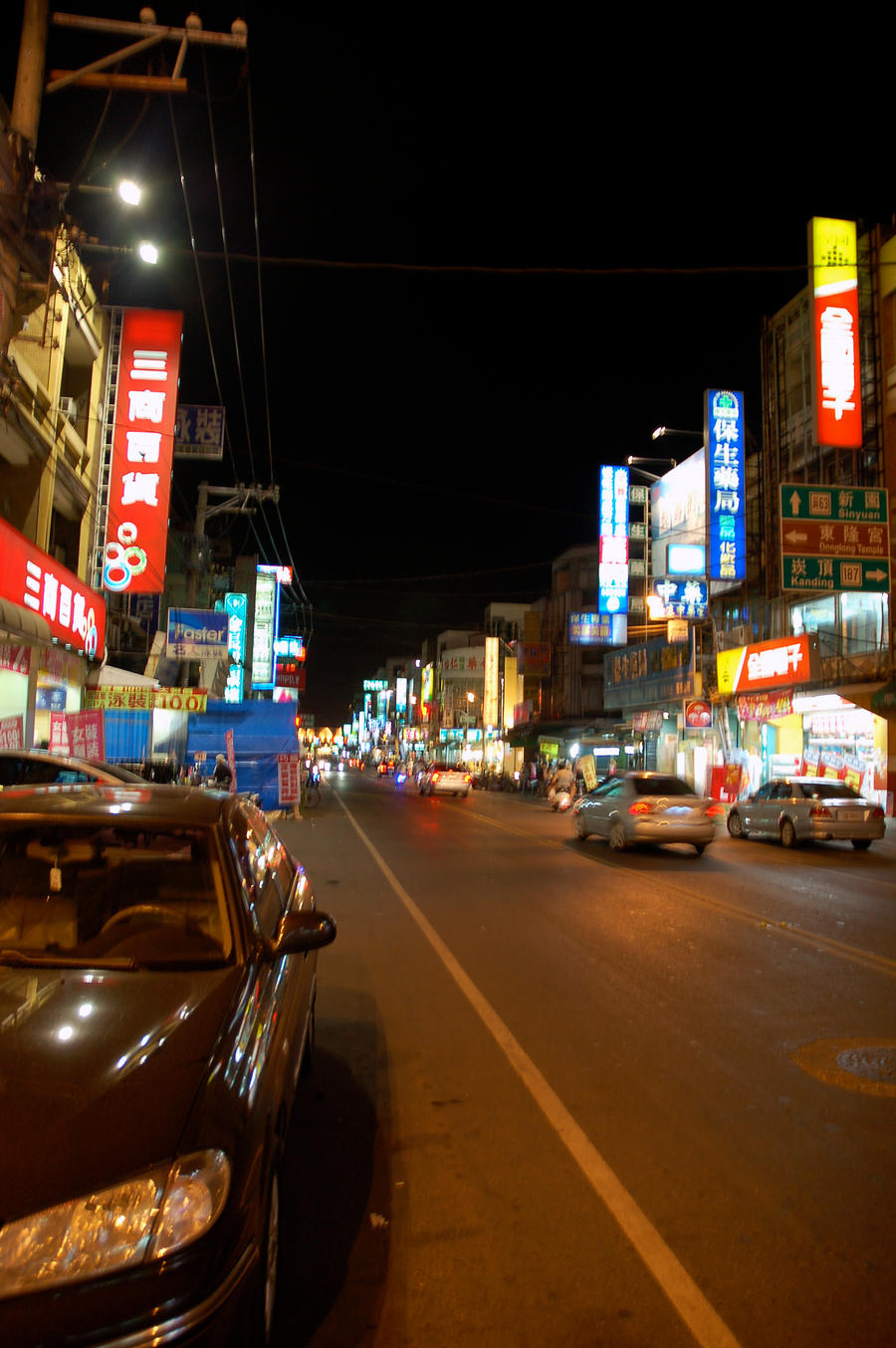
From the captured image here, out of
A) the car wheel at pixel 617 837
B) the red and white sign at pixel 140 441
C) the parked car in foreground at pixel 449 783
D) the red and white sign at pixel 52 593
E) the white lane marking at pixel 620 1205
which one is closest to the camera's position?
the white lane marking at pixel 620 1205

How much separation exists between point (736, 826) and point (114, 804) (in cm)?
1847

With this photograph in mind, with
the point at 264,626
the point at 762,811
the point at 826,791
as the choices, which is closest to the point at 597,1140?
the point at 826,791

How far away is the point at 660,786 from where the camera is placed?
52.6ft

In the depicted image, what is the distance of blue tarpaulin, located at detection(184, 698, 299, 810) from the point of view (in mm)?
25266

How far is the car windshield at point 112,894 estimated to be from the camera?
335 cm

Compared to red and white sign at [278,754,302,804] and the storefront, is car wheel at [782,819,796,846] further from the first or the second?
red and white sign at [278,754,302,804]

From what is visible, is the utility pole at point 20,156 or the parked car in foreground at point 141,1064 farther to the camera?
the utility pole at point 20,156

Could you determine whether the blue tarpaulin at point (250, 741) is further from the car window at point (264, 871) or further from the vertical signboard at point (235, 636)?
the car window at point (264, 871)

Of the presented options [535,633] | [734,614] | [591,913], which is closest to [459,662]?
[535,633]

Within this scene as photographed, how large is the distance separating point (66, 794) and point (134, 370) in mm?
17298

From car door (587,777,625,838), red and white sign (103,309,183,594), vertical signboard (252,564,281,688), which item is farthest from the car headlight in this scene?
vertical signboard (252,564,281,688)

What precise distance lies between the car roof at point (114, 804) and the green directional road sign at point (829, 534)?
59.8ft

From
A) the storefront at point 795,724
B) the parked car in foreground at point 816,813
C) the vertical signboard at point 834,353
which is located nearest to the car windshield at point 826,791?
the parked car in foreground at point 816,813

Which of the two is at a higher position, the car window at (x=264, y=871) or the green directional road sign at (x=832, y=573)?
the green directional road sign at (x=832, y=573)
